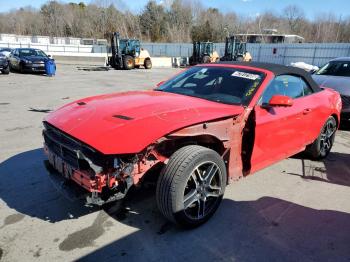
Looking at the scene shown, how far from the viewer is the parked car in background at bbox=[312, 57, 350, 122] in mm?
7469

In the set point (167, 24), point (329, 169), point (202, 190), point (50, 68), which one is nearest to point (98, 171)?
point (202, 190)

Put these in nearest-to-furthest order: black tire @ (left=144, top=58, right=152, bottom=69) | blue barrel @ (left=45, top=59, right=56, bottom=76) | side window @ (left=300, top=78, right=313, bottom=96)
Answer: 1. side window @ (left=300, top=78, right=313, bottom=96)
2. blue barrel @ (left=45, top=59, right=56, bottom=76)
3. black tire @ (left=144, top=58, right=152, bottom=69)

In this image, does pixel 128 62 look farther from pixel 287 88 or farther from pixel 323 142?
pixel 287 88

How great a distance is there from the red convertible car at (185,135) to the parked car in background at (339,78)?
3.28 metres

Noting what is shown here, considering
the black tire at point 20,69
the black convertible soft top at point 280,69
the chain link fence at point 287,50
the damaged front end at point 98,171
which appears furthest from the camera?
the chain link fence at point 287,50

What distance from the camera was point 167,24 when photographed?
74625mm

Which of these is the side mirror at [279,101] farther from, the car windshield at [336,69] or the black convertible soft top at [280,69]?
the car windshield at [336,69]

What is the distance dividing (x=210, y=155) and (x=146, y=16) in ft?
262

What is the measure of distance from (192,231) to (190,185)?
1.52ft

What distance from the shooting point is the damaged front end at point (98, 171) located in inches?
112

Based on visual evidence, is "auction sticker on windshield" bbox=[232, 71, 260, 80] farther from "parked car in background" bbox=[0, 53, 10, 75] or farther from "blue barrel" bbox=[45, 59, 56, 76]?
"parked car in background" bbox=[0, 53, 10, 75]

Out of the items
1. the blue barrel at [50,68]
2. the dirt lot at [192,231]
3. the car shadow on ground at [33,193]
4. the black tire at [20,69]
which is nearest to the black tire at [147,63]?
the blue barrel at [50,68]

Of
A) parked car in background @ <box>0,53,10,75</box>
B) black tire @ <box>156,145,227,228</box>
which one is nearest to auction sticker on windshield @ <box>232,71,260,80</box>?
black tire @ <box>156,145,227,228</box>

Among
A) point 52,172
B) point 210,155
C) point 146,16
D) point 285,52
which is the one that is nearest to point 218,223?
point 210,155
